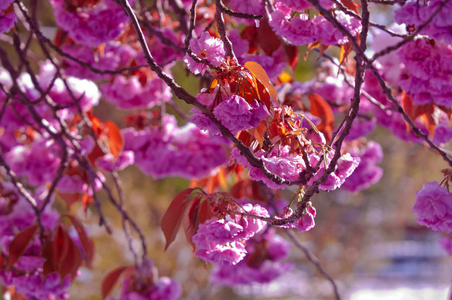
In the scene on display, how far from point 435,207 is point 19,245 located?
865mm

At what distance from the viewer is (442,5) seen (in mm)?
662

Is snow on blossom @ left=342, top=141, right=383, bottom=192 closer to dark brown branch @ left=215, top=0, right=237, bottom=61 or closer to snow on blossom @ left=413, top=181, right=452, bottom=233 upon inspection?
snow on blossom @ left=413, top=181, right=452, bottom=233

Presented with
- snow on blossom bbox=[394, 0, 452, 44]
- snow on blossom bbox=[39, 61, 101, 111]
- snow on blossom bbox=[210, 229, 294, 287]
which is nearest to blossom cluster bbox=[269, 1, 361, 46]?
snow on blossom bbox=[394, 0, 452, 44]

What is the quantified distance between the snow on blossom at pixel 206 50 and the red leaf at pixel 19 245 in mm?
674

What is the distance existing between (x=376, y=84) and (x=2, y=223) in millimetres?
1026

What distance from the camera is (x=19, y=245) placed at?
1146mm

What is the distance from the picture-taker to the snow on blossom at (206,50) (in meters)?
0.69

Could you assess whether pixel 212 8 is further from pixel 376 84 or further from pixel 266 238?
pixel 266 238

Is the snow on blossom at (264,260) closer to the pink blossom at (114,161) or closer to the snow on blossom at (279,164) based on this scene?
the pink blossom at (114,161)

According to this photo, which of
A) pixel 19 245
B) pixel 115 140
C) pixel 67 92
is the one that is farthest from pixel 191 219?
pixel 67 92

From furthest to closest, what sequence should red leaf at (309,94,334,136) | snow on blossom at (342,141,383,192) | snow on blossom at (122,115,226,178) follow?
snow on blossom at (342,141,383,192), snow on blossom at (122,115,226,178), red leaf at (309,94,334,136)

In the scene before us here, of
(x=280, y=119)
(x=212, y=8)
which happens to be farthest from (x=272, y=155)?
(x=212, y=8)

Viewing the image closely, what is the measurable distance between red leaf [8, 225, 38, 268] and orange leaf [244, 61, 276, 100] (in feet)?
2.35

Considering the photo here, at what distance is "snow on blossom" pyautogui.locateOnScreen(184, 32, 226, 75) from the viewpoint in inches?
27.0
